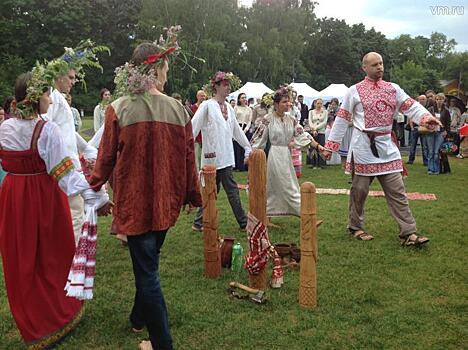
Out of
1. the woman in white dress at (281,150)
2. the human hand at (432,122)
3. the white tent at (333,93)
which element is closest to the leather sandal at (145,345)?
the woman in white dress at (281,150)

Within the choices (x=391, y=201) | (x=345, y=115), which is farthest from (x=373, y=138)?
(x=391, y=201)

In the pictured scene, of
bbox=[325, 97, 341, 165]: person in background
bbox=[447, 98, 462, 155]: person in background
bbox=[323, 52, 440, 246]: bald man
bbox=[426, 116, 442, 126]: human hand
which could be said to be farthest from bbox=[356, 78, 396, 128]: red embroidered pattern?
bbox=[447, 98, 462, 155]: person in background

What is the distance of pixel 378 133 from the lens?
5930mm

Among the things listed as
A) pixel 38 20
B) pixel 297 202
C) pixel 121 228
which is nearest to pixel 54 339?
pixel 121 228

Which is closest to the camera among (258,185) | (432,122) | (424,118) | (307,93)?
(258,185)

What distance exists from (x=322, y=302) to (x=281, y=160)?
3018 mm

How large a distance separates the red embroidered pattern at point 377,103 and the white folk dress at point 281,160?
1.13 meters

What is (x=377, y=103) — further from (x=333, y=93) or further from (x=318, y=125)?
(x=333, y=93)

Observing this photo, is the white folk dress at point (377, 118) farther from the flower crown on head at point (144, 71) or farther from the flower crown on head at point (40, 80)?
the flower crown on head at point (40, 80)

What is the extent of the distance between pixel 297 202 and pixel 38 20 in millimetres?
47739

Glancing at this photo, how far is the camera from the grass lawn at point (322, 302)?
3.58 m

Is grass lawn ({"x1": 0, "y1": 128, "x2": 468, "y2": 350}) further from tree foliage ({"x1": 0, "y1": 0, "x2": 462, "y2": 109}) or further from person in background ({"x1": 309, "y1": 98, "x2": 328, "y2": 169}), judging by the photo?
tree foliage ({"x1": 0, "y1": 0, "x2": 462, "y2": 109})

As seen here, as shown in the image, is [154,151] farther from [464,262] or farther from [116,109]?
[464,262]

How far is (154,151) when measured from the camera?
2998 mm
